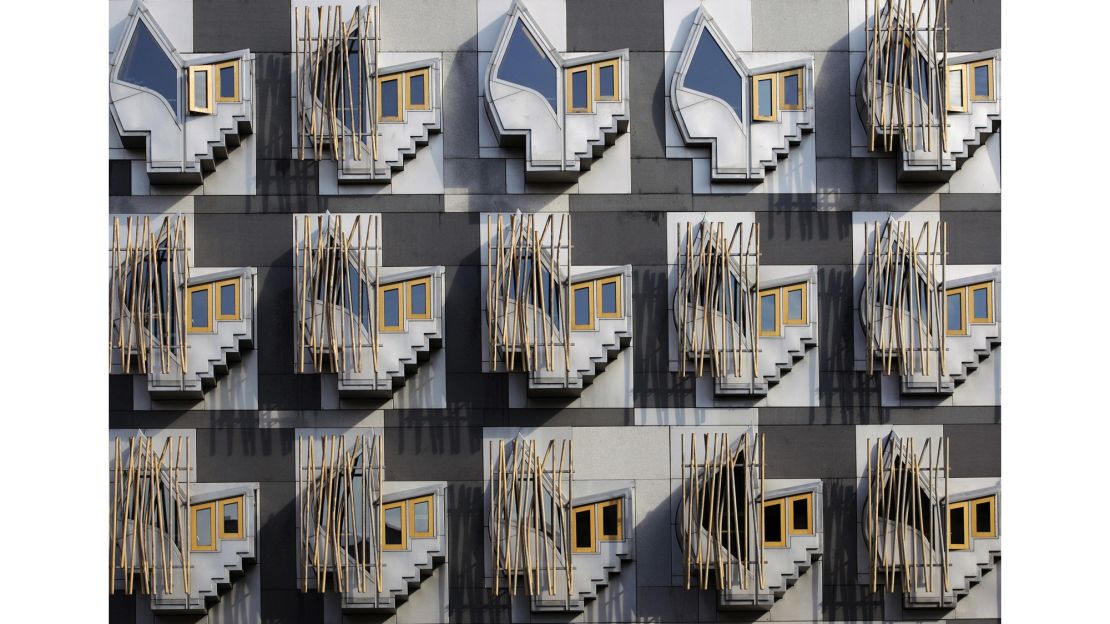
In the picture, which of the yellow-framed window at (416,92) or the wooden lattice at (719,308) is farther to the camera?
the yellow-framed window at (416,92)

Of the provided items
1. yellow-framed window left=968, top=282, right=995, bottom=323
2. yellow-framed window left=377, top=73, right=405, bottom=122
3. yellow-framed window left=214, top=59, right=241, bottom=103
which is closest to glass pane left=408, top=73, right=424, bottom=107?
yellow-framed window left=377, top=73, right=405, bottom=122

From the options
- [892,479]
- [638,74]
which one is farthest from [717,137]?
[892,479]

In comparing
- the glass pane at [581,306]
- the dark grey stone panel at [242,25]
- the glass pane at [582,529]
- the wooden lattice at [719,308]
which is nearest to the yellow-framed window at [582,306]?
the glass pane at [581,306]

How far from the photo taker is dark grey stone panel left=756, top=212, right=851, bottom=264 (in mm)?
17812

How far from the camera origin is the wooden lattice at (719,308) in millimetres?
17266

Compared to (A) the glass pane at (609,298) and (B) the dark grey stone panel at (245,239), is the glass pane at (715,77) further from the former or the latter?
(B) the dark grey stone panel at (245,239)

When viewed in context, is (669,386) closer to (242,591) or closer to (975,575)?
(975,575)

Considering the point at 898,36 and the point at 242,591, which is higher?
the point at 898,36

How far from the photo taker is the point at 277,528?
57.0 ft

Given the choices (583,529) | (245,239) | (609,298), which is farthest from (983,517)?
(245,239)

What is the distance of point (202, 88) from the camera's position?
57.8 feet

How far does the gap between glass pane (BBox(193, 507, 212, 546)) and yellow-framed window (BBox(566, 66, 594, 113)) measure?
325 inches

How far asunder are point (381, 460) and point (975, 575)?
29.9 ft

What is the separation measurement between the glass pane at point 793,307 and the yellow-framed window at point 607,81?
407 cm
